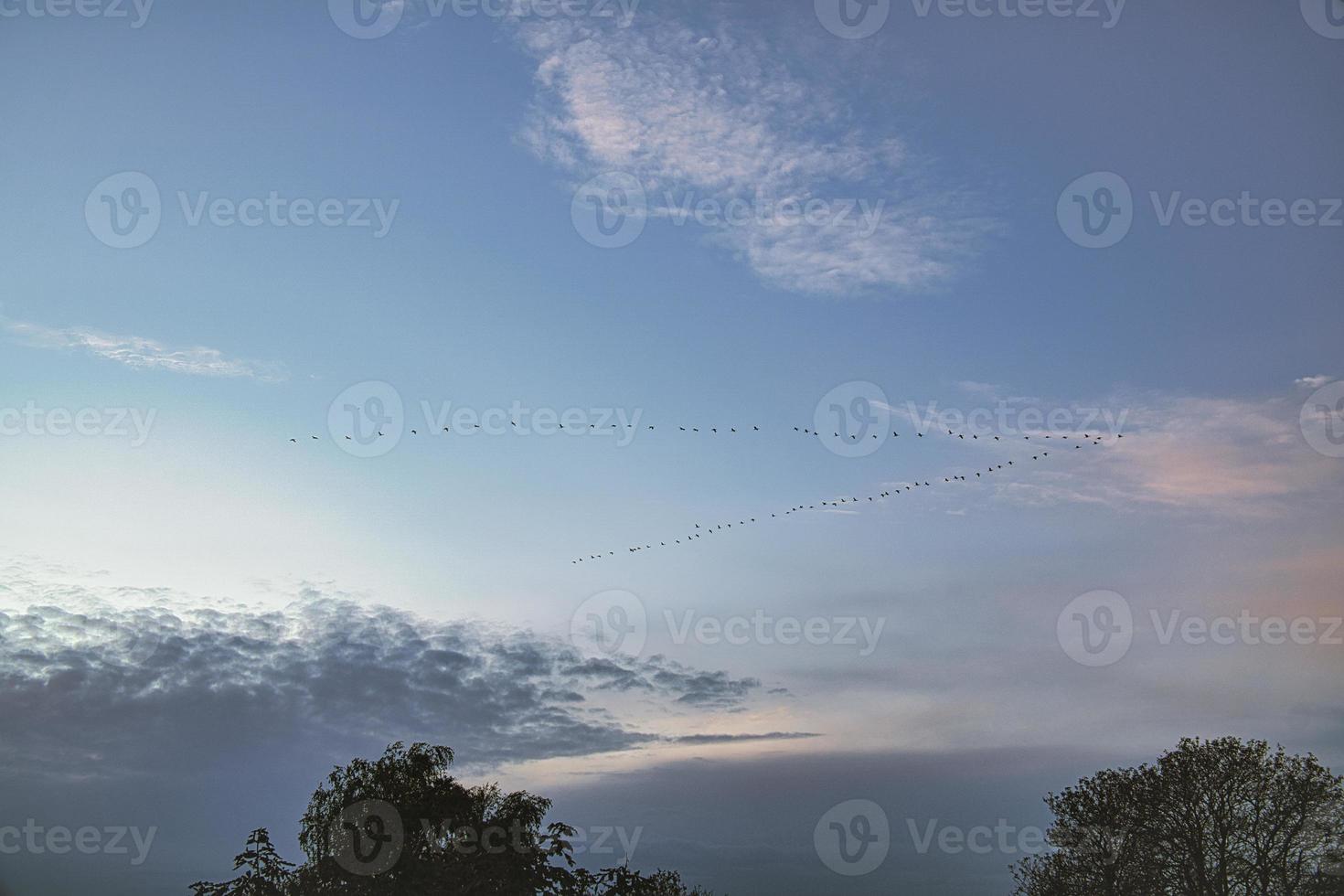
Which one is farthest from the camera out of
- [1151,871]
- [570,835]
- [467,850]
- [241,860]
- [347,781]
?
[347,781]

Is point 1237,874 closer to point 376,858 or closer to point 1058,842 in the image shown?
point 1058,842

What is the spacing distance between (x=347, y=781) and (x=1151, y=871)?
37770mm

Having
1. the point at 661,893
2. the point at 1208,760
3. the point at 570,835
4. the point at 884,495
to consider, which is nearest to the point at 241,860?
the point at 570,835

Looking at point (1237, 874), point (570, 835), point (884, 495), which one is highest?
point (884, 495)

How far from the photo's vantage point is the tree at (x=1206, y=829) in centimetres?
4038

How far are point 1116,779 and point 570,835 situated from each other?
92.0ft

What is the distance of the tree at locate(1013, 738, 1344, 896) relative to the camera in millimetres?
40375

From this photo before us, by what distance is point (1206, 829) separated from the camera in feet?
138

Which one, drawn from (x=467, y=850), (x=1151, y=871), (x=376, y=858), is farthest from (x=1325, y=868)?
(x=376, y=858)

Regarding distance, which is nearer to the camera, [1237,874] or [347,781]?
[1237,874]

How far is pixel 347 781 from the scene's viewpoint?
4609 centimetres

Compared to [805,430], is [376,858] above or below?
below

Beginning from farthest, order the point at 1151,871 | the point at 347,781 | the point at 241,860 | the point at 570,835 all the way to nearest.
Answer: the point at 347,781, the point at 1151,871, the point at 570,835, the point at 241,860

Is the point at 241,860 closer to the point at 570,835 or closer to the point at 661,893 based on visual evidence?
the point at 570,835
